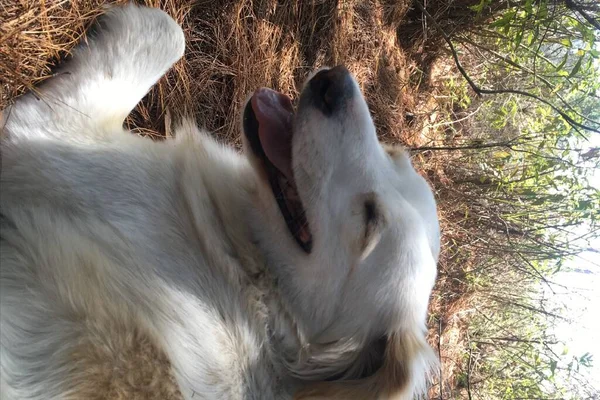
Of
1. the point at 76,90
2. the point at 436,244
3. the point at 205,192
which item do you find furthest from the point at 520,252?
the point at 76,90

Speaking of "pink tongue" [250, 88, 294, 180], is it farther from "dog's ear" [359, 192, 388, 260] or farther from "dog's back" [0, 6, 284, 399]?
"dog's ear" [359, 192, 388, 260]

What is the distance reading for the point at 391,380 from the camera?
1974 mm

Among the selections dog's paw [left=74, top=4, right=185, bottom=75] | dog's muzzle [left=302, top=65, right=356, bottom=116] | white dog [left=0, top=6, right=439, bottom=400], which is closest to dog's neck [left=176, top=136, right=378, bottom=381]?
white dog [left=0, top=6, right=439, bottom=400]

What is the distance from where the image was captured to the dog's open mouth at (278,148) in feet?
6.66

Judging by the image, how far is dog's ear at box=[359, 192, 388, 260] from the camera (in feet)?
6.44

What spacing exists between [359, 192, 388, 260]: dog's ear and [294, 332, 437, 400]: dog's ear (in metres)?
0.40

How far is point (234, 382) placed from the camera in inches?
68.4

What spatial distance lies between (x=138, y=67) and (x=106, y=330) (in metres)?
1.39

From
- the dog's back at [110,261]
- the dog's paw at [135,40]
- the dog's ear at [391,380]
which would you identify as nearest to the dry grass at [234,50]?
the dog's paw at [135,40]

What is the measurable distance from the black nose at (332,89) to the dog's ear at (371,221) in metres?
0.41

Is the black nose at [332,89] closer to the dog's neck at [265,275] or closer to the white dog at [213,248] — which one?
the white dog at [213,248]

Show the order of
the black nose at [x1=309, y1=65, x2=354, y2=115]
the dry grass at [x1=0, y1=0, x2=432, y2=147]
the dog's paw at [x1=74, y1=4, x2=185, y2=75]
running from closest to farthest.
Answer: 1. the black nose at [x1=309, y1=65, x2=354, y2=115]
2. the dry grass at [x1=0, y1=0, x2=432, y2=147]
3. the dog's paw at [x1=74, y1=4, x2=185, y2=75]

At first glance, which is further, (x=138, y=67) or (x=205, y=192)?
(x=138, y=67)

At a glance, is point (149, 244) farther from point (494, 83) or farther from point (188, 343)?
point (494, 83)
